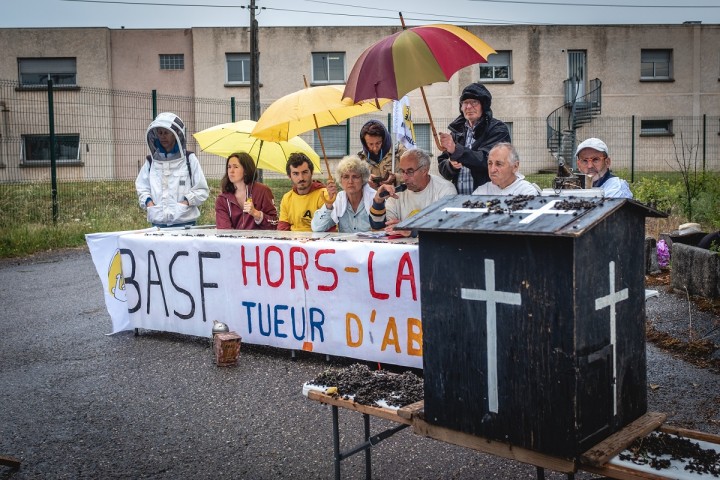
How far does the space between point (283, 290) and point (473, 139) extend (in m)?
2.00

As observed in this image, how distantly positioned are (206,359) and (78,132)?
11361mm

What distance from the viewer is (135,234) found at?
25.8ft

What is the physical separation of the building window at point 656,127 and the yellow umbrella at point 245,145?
26.1 m

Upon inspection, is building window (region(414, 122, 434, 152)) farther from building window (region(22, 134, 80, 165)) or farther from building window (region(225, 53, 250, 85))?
building window (region(22, 134, 80, 165))

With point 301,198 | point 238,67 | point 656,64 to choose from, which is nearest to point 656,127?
point 656,64

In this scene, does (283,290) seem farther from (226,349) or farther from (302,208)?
(302,208)

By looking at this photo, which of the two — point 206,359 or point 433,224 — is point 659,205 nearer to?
Result: point 206,359

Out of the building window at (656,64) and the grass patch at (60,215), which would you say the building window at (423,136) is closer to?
the building window at (656,64)

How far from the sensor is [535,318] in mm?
2932

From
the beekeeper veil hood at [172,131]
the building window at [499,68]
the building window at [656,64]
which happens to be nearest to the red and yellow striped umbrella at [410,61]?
the beekeeper veil hood at [172,131]

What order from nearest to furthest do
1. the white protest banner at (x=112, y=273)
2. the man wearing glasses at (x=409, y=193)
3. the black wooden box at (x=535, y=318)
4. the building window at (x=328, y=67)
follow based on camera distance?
the black wooden box at (x=535, y=318), the man wearing glasses at (x=409, y=193), the white protest banner at (x=112, y=273), the building window at (x=328, y=67)

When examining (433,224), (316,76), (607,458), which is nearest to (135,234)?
(433,224)

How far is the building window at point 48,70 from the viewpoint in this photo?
109ft

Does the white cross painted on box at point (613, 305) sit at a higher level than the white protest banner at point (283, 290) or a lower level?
higher
